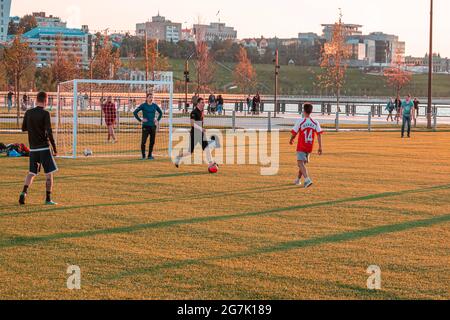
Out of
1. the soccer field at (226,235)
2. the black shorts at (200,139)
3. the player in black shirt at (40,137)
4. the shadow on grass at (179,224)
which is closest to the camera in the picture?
the soccer field at (226,235)

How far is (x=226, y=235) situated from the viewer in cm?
1094

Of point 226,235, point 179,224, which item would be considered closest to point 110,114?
point 179,224

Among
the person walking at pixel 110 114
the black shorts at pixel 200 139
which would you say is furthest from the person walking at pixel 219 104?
the black shorts at pixel 200 139

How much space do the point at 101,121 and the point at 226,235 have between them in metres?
20.7

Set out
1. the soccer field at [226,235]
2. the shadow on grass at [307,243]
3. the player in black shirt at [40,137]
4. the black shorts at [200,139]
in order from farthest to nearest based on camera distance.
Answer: the black shorts at [200,139], the player in black shirt at [40,137], the shadow on grass at [307,243], the soccer field at [226,235]

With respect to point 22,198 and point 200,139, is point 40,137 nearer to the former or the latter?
point 22,198

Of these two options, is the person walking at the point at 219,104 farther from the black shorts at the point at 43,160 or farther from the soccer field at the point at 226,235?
the black shorts at the point at 43,160

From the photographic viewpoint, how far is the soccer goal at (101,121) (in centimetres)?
2397

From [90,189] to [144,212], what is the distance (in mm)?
3058

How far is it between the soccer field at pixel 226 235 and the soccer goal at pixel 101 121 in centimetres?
523

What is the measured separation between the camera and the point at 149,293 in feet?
25.9
